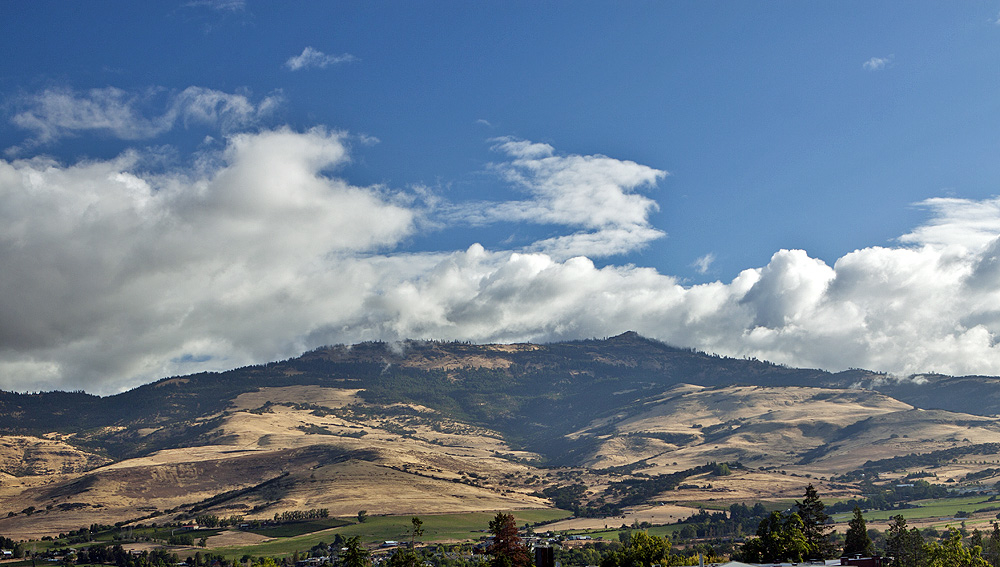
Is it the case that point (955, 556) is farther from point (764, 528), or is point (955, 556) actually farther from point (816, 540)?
point (764, 528)

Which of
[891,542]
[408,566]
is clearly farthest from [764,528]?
[408,566]

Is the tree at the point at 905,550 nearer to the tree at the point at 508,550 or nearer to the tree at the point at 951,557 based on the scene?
the tree at the point at 951,557

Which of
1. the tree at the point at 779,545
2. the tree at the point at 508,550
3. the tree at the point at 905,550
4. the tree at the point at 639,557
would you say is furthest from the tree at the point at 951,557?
the tree at the point at 508,550

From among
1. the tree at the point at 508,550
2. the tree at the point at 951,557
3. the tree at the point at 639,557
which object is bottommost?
the tree at the point at 951,557

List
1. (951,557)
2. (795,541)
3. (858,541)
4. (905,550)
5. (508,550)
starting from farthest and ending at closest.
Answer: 1. (858,541)
2. (905,550)
3. (951,557)
4. (795,541)
5. (508,550)

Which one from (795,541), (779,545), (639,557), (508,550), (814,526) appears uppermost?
(508,550)

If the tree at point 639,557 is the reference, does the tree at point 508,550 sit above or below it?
above

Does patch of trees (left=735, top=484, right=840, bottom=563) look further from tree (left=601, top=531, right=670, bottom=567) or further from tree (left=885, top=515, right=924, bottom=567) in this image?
tree (left=601, top=531, right=670, bottom=567)

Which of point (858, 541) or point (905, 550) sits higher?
point (858, 541)

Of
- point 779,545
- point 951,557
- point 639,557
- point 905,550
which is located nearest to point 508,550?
point 639,557

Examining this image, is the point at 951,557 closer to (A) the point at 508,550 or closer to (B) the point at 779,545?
(B) the point at 779,545

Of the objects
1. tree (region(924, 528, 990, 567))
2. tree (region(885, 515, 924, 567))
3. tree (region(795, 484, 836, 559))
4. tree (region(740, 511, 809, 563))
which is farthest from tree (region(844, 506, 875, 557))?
tree (region(924, 528, 990, 567))

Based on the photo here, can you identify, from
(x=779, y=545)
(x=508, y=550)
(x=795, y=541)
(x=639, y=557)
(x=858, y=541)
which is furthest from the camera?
(x=639, y=557)

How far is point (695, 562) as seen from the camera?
7269 inches
